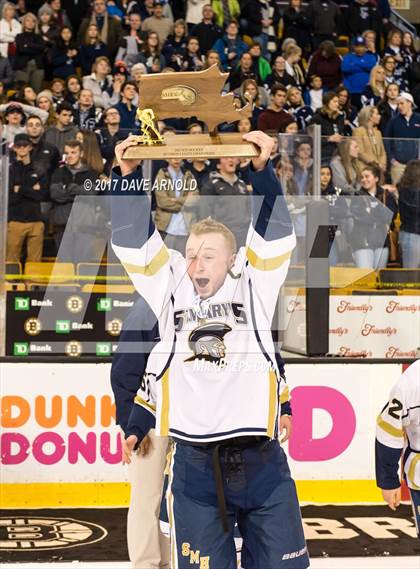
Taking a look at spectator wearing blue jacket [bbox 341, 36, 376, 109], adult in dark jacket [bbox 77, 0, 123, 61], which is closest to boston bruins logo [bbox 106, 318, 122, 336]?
adult in dark jacket [bbox 77, 0, 123, 61]

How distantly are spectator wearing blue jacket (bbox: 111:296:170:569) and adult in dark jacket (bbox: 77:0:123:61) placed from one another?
28.8 ft

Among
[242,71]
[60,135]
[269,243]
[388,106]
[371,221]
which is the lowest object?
[269,243]

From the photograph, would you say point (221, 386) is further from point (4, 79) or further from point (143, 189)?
point (4, 79)

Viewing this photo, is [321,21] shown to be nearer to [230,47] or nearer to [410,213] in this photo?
[230,47]

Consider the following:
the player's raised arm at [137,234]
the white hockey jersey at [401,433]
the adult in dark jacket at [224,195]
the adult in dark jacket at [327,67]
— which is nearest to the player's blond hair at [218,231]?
the player's raised arm at [137,234]

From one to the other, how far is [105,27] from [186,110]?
1058 centimetres

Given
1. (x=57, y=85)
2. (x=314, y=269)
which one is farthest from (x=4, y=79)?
(x=314, y=269)

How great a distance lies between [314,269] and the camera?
305 inches

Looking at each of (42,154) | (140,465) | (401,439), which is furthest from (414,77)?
(401,439)

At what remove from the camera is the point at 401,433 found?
412 centimetres

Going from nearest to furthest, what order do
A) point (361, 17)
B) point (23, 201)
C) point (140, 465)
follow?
1. point (140, 465)
2. point (23, 201)
3. point (361, 17)

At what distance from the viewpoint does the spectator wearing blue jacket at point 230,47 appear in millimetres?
13461

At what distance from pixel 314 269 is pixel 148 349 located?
294 centimetres

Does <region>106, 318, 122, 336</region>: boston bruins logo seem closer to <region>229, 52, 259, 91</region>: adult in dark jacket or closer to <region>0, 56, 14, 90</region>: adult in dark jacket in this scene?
<region>0, 56, 14, 90</region>: adult in dark jacket
